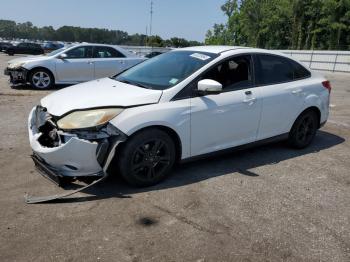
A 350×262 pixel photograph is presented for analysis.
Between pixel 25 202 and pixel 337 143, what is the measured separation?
5.19m

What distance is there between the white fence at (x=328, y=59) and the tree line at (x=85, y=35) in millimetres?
38281

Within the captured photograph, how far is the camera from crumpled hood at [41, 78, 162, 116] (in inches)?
159

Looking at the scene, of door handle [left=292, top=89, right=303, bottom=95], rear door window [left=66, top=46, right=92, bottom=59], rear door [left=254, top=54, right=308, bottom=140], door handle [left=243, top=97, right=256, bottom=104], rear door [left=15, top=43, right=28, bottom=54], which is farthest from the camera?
rear door [left=15, top=43, right=28, bottom=54]

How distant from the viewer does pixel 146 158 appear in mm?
4152

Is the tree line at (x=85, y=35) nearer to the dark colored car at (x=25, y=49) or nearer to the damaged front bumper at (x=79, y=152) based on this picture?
the dark colored car at (x=25, y=49)

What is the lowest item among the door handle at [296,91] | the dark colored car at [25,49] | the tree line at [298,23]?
the dark colored car at [25,49]

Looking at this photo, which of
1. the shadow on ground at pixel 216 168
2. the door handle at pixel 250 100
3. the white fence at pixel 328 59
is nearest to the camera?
the shadow on ground at pixel 216 168

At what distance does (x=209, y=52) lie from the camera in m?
4.96

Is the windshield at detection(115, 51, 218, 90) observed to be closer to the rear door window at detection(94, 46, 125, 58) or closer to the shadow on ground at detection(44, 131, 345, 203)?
the shadow on ground at detection(44, 131, 345, 203)

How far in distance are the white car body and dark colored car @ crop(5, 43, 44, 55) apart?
99.2 ft

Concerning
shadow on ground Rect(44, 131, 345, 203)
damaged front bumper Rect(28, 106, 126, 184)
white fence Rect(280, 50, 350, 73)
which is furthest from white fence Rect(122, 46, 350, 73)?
damaged front bumper Rect(28, 106, 126, 184)

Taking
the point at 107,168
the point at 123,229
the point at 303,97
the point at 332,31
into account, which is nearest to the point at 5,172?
the point at 107,168

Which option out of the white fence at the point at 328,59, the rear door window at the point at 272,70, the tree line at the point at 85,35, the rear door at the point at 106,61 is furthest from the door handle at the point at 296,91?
the tree line at the point at 85,35

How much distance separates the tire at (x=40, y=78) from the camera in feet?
37.9
